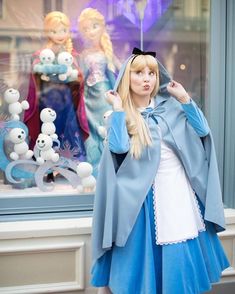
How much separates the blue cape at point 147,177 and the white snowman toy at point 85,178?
871 millimetres

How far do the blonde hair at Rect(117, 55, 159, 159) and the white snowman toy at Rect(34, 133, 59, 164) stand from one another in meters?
0.91

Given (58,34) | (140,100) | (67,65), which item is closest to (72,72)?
(67,65)

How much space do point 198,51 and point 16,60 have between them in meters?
1.29

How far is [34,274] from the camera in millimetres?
2625

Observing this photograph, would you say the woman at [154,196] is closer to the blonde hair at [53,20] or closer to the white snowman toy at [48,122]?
the white snowman toy at [48,122]

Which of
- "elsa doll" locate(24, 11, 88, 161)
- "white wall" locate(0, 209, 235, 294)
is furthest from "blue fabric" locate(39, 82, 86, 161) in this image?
"white wall" locate(0, 209, 235, 294)

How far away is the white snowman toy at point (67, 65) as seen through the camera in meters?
2.95

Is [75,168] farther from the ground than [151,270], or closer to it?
farther from the ground

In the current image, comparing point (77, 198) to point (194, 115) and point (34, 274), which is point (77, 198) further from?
point (194, 115)

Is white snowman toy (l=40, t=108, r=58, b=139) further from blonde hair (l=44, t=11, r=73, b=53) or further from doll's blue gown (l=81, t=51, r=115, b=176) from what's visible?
blonde hair (l=44, t=11, r=73, b=53)

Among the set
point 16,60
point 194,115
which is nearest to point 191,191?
point 194,115

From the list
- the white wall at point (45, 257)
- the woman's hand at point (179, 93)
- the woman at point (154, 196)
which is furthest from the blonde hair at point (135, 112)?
the white wall at point (45, 257)

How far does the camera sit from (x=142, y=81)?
207cm

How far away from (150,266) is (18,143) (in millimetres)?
1343
